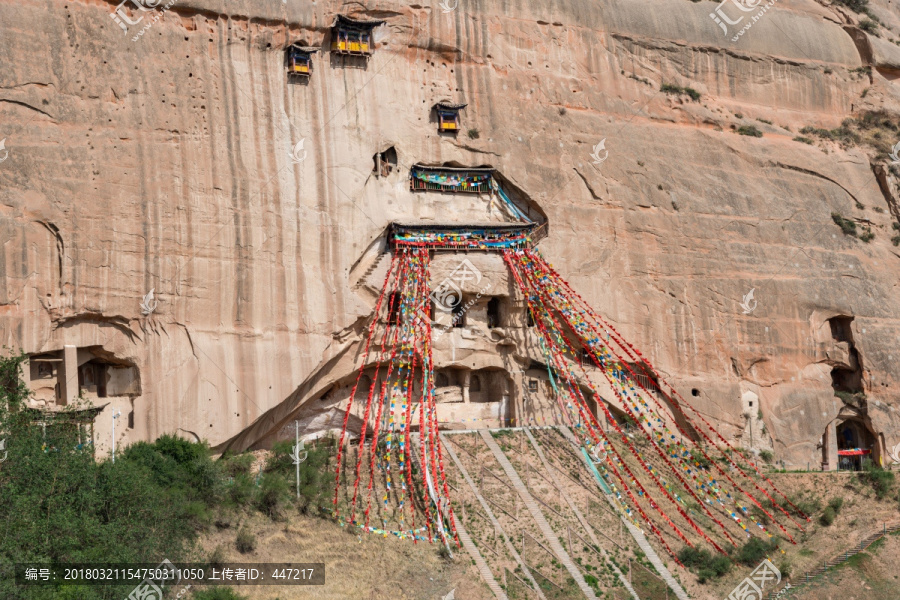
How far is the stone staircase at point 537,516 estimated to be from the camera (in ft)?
88.0

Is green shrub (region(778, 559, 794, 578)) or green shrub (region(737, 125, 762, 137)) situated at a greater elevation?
green shrub (region(737, 125, 762, 137))

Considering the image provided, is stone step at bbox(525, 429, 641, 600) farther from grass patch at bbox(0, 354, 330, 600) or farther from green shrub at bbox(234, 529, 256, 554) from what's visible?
green shrub at bbox(234, 529, 256, 554)

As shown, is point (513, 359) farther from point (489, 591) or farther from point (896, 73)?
point (896, 73)

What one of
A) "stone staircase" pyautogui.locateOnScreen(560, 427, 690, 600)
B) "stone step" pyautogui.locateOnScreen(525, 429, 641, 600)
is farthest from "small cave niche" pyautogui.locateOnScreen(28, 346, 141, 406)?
"stone staircase" pyautogui.locateOnScreen(560, 427, 690, 600)

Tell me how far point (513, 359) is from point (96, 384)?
12.2 m

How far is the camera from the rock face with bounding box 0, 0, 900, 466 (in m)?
27.7

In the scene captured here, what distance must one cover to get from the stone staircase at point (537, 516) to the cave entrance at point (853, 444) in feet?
40.9

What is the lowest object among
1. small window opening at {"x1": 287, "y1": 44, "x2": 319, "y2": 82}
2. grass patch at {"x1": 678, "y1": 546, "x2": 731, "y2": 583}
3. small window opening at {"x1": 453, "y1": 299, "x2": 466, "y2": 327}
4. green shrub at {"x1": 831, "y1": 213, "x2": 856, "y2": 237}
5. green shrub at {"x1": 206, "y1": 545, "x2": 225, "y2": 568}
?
grass patch at {"x1": 678, "y1": 546, "x2": 731, "y2": 583}

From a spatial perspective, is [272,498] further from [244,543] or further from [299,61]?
[299,61]

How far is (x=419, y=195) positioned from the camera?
33656mm

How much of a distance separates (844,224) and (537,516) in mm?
16711

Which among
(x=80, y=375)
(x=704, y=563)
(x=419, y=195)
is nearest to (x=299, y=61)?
(x=419, y=195)

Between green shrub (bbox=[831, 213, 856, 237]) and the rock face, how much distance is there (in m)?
0.27

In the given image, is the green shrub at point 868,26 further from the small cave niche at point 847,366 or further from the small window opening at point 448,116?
the small window opening at point 448,116
